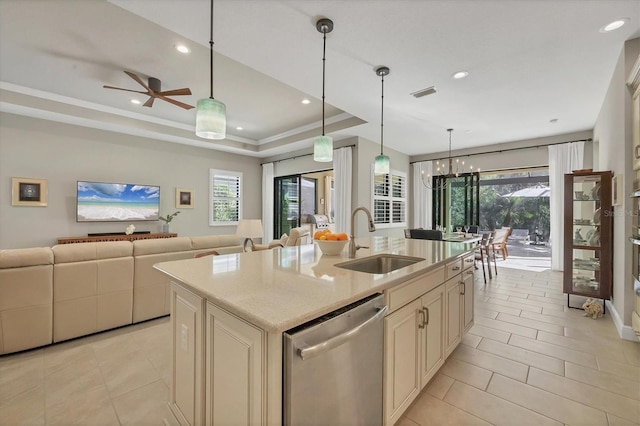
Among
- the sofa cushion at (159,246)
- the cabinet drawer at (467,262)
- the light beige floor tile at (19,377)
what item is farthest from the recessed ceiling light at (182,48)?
the cabinet drawer at (467,262)

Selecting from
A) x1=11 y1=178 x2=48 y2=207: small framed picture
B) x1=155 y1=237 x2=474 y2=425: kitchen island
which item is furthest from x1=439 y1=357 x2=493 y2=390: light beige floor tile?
x1=11 y1=178 x2=48 y2=207: small framed picture

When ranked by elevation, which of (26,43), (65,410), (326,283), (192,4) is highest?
(26,43)

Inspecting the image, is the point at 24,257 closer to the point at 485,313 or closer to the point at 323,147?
the point at 323,147

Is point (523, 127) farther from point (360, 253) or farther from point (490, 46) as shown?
point (360, 253)

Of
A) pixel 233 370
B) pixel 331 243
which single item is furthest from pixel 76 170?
pixel 233 370

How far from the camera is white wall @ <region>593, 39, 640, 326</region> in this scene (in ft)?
8.54

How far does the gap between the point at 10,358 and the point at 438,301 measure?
11.4 feet

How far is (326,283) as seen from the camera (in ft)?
4.41

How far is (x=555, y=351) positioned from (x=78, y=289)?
4399mm

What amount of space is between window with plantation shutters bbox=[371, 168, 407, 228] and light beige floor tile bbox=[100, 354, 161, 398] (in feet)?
15.3

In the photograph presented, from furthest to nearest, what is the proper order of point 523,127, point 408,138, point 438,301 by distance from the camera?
point 408,138, point 523,127, point 438,301

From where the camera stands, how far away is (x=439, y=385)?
1.98m

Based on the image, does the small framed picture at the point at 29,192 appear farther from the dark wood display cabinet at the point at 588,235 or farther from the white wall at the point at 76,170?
the dark wood display cabinet at the point at 588,235

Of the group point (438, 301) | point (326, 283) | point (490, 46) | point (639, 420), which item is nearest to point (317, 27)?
point (490, 46)
